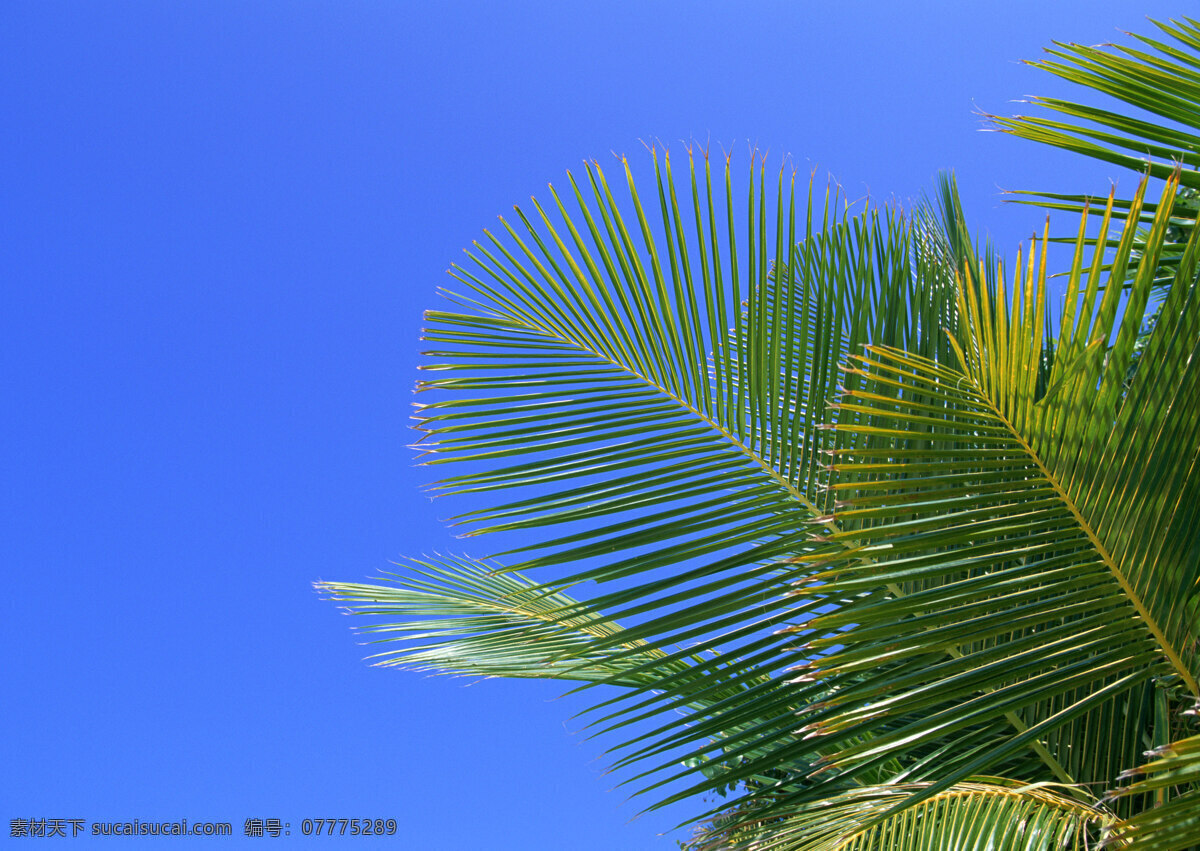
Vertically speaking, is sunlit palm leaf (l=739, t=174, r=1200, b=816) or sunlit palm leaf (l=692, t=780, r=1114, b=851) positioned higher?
sunlit palm leaf (l=739, t=174, r=1200, b=816)

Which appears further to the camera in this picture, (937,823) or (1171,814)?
(937,823)

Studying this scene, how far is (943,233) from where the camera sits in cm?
360

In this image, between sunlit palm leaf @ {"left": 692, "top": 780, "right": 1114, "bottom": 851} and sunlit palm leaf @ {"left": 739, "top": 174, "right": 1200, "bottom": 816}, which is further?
sunlit palm leaf @ {"left": 692, "top": 780, "right": 1114, "bottom": 851}

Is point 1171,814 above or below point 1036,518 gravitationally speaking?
below

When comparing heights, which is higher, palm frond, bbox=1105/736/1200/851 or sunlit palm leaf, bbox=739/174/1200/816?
sunlit palm leaf, bbox=739/174/1200/816

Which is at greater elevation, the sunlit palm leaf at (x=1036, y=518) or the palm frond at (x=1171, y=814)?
the sunlit palm leaf at (x=1036, y=518)

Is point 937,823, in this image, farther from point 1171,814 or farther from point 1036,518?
point 1036,518

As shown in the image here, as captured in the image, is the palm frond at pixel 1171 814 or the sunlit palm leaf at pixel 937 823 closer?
the palm frond at pixel 1171 814

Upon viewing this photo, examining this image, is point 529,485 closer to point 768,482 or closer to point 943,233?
point 768,482

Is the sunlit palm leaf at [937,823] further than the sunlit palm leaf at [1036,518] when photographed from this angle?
Yes

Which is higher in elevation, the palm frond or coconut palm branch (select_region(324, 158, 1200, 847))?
coconut palm branch (select_region(324, 158, 1200, 847))

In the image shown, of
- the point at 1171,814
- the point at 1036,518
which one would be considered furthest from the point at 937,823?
the point at 1036,518

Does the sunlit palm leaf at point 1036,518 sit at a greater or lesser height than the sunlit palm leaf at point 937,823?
greater

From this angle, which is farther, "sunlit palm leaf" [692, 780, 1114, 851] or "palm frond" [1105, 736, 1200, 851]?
"sunlit palm leaf" [692, 780, 1114, 851]
